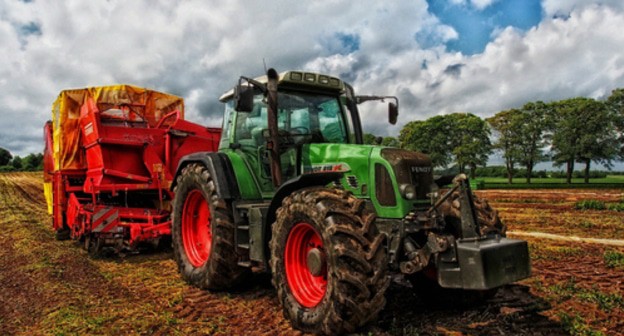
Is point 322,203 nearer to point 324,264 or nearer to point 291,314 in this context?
point 324,264

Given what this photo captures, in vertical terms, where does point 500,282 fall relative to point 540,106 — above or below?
below

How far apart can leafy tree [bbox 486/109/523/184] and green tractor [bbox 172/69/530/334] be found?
49.9m

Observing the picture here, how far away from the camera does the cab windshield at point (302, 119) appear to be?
5.73 m

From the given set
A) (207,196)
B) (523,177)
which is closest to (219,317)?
(207,196)

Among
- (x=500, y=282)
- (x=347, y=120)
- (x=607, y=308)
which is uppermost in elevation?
(x=347, y=120)

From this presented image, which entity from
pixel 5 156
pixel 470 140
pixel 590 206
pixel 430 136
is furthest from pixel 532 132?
pixel 5 156

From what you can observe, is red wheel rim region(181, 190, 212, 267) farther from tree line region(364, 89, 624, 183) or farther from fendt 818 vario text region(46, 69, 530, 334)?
tree line region(364, 89, 624, 183)

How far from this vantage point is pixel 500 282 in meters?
3.80

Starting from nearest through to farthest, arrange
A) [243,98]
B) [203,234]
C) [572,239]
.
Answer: [243,98], [203,234], [572,239]

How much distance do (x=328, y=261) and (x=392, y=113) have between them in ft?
8.92

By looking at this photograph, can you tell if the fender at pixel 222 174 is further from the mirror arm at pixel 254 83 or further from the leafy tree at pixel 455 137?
the leafy tree at pixel 455 137

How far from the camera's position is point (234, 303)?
17.9 ft

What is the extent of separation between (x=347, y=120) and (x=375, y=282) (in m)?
2.80

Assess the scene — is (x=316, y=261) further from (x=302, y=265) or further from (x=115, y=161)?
(x=115, y=161)
